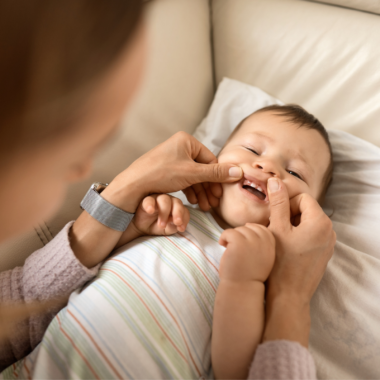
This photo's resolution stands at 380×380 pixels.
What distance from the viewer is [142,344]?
68cm

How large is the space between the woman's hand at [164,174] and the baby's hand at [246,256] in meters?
0.20

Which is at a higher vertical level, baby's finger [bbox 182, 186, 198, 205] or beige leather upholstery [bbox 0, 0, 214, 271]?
beige leather upholstery [bbox 0, 0, 214, 271]

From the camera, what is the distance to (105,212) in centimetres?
83

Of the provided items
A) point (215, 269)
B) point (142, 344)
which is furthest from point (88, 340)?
point (215, 269)

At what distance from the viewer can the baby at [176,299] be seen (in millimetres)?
664

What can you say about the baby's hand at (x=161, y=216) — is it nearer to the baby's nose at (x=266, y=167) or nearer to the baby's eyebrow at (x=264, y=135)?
the baby's nose at (x=266, y=167)

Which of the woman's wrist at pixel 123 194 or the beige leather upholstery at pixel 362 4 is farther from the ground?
the beige leather upholstery at pixel 362 4

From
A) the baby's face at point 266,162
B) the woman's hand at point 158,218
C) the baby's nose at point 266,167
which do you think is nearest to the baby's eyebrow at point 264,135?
the baby's face at point 266,162

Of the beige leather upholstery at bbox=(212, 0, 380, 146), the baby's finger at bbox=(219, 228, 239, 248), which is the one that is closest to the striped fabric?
the baby's finger at bbox=(219, 228, 239, 248)

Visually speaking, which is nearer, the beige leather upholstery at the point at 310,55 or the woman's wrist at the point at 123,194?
the woman's wrist at the point at 123,194

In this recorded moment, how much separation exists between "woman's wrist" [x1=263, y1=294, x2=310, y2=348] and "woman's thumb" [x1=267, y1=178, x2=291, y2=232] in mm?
174

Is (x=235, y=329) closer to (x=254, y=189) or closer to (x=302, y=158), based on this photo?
(x=254, y=189)

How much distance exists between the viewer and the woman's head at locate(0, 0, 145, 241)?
0.22 m

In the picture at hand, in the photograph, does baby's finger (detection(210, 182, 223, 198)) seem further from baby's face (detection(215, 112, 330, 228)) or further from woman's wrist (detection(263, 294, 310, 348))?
woman's wrist (detection(263, 294, 310, 348))
